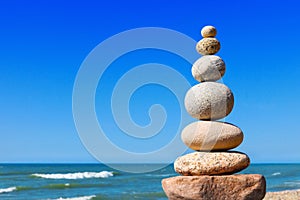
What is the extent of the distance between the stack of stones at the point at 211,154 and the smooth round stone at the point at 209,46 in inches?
10.7

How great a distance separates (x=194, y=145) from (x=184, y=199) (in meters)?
1.12

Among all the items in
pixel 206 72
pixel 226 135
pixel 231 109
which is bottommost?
pixel 226 135

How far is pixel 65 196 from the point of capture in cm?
3069

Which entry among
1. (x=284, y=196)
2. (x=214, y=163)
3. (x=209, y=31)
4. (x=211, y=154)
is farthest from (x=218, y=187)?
(x=284, y=196)

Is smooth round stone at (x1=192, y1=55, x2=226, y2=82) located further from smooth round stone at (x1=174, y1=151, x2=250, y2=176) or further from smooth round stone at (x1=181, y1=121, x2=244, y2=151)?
smooth round stone at (x1=174, y1=151, x2=250, y2=176)

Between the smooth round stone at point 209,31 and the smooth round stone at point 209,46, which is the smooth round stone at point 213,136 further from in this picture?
the smooth round stone at point 209,31

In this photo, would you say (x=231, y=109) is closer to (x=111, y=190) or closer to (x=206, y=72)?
(x=206, y=72)

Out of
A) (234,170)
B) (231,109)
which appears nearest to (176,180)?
(234,170)

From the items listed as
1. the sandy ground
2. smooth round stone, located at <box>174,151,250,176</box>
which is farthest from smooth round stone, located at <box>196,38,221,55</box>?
the sandy ground

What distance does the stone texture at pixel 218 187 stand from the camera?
854cm

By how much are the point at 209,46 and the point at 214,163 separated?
256 centimetres

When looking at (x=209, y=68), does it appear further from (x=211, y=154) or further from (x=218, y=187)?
(x=218, y=187)

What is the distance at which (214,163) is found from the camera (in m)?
8.63

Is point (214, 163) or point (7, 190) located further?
point (7, 190)
